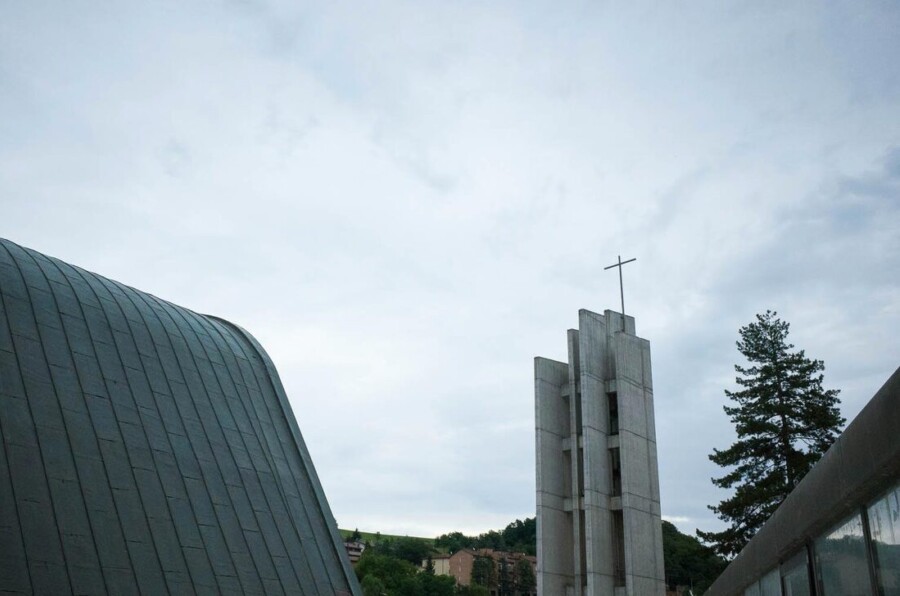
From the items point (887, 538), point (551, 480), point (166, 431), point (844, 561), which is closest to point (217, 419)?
point (166, 431)

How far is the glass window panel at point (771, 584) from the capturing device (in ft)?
30.4

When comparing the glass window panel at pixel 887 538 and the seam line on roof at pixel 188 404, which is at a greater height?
the seam line on roof at pixel 188 404

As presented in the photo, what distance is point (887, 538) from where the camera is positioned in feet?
19.1

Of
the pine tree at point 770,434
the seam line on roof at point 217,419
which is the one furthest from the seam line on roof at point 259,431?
the pine tree at point 770,434

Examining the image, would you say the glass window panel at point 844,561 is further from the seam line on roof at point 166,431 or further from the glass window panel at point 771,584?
the seam line on roof at point 166,431

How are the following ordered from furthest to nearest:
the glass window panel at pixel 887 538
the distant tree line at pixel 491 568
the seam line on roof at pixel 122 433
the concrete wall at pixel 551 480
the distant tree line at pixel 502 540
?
the distant tree line at pixel 502 540 < the distant tree line at pixel 491 568 < the concrete wall at pixel 551 480 < the seam line on roof at pixel 122 433 < the glass window panel at pixel 887 538

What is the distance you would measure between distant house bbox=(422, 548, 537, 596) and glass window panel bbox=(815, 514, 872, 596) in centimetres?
10558

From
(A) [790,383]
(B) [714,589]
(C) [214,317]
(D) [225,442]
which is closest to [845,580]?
(B) [714,589]

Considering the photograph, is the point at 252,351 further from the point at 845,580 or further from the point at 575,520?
the point at 845,580

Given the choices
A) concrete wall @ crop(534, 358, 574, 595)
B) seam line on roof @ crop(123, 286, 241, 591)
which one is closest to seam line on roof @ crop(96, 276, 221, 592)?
seam line on roof @ crop(123, 286, 241, 591)

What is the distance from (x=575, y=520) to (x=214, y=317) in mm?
10739

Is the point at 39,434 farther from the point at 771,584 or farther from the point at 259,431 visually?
the point at 771,584

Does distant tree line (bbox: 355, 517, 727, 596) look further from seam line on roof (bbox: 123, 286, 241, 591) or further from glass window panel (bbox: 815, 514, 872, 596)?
glass window panel (bbox: 815, 514, 872, 596)

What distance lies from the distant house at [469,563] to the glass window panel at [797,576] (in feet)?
342
